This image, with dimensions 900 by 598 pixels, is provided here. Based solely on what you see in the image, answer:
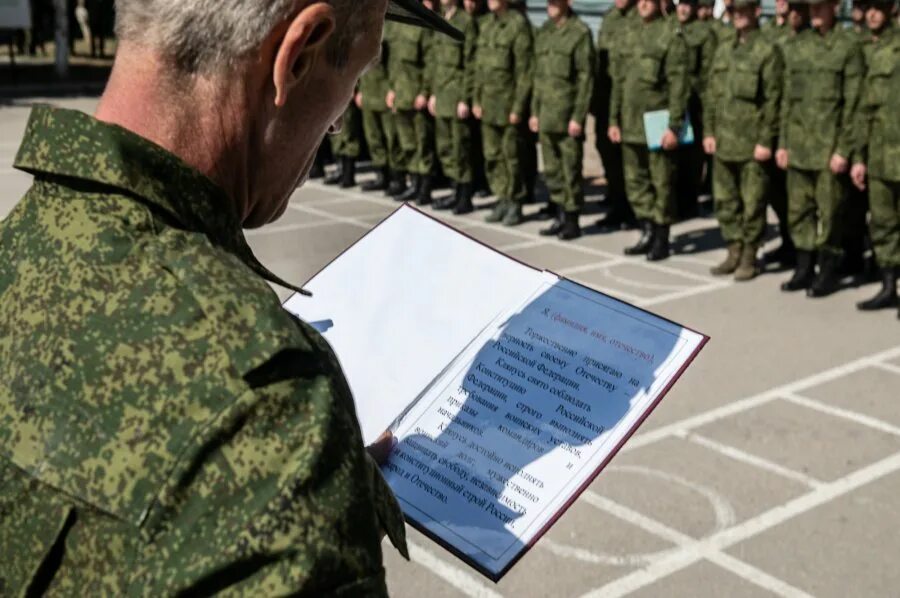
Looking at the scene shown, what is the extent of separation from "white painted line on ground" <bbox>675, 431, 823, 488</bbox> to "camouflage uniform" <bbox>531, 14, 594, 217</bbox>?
4.62m

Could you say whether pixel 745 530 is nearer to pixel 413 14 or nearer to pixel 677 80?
pixel 413 14

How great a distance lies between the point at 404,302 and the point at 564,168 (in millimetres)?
8232

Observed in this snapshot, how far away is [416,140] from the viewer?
38.5 ft

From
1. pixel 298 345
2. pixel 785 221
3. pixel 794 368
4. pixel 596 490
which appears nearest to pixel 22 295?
pixel 298 345

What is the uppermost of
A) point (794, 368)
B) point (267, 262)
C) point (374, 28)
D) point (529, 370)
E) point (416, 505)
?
point (374, 28)

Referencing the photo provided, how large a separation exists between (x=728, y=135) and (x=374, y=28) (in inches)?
304

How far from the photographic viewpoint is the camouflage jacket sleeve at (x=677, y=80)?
915cm

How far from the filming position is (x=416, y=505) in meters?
1.68

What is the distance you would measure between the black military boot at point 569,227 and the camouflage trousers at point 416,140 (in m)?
1.99

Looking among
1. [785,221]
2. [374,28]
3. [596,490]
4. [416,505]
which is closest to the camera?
[374,28]

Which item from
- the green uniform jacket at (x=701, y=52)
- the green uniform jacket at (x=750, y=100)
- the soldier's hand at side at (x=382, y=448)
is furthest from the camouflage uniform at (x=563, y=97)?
the soldier's hand at side at (x=382, y=448)

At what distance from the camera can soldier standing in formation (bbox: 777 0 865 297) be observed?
26.0 ft

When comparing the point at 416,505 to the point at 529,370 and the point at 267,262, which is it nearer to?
the point at 529,370

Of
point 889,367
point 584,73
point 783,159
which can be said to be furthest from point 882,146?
point 584,73
